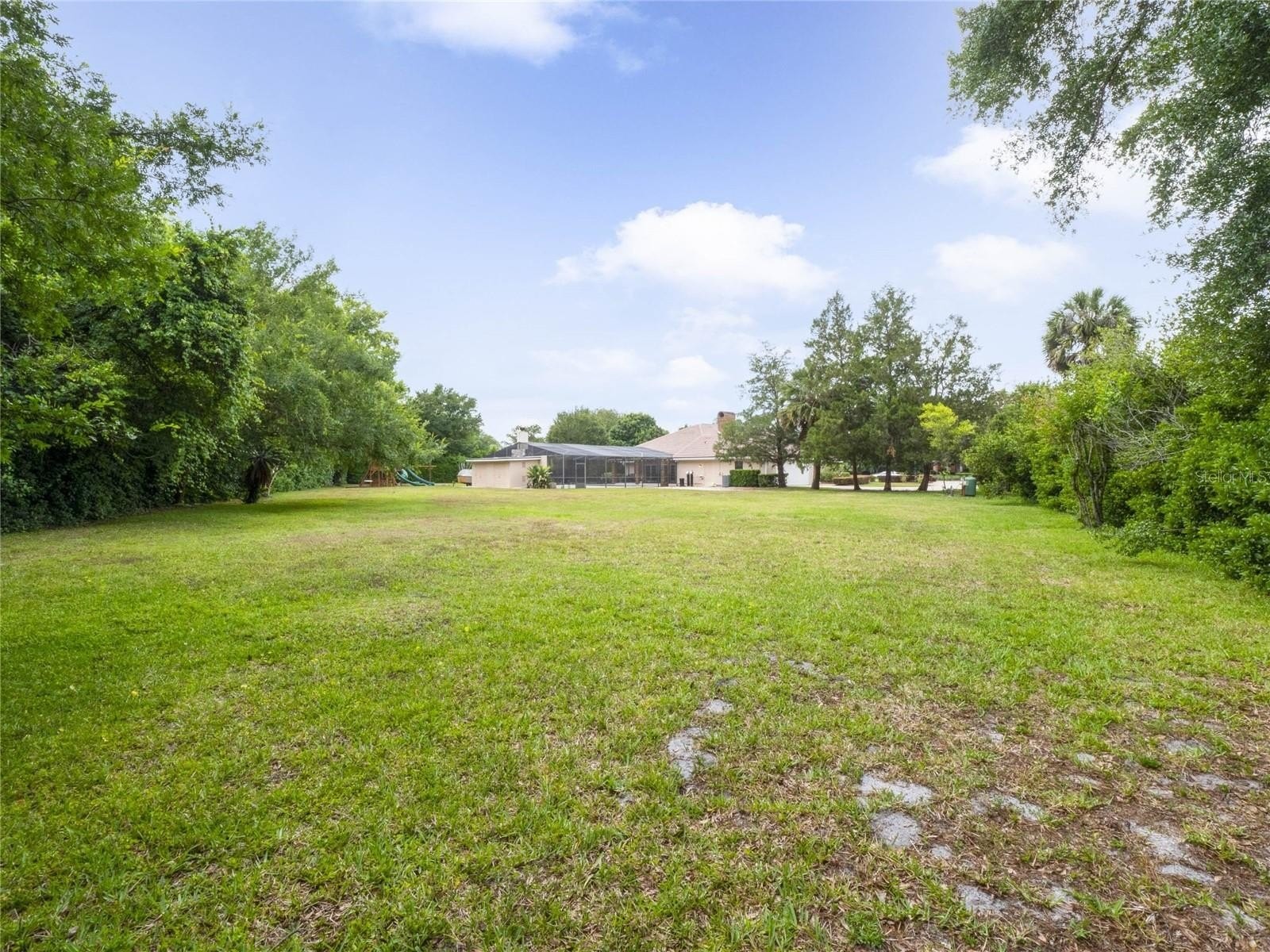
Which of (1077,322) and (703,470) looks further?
(703,470)

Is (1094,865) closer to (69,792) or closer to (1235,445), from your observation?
(69,792)

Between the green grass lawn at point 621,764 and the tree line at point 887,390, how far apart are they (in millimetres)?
21475

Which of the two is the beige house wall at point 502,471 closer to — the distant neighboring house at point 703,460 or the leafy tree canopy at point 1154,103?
the distant neighboring house at point 703,460

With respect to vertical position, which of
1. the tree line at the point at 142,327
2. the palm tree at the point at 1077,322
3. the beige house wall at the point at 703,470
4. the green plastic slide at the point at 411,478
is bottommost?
the green plastic slide at the point at 411,478

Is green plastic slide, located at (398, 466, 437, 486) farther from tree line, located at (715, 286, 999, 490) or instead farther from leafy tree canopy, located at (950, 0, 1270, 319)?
leafy tree canopy, located at (950, 0, 1270, 319)

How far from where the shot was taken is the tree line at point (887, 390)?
25984 millimetres

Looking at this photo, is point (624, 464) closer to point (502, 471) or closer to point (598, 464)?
point (598, 464)

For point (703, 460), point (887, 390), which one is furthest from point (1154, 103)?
point (703, 460)

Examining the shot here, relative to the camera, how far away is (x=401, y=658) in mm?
4016

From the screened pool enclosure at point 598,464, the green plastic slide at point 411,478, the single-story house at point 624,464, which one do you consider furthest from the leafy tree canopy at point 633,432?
the green plastic slide at point 411,478

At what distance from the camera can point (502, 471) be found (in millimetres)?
36312

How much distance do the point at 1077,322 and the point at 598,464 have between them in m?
27.0

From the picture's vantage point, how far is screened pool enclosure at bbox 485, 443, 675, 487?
3453 cm
